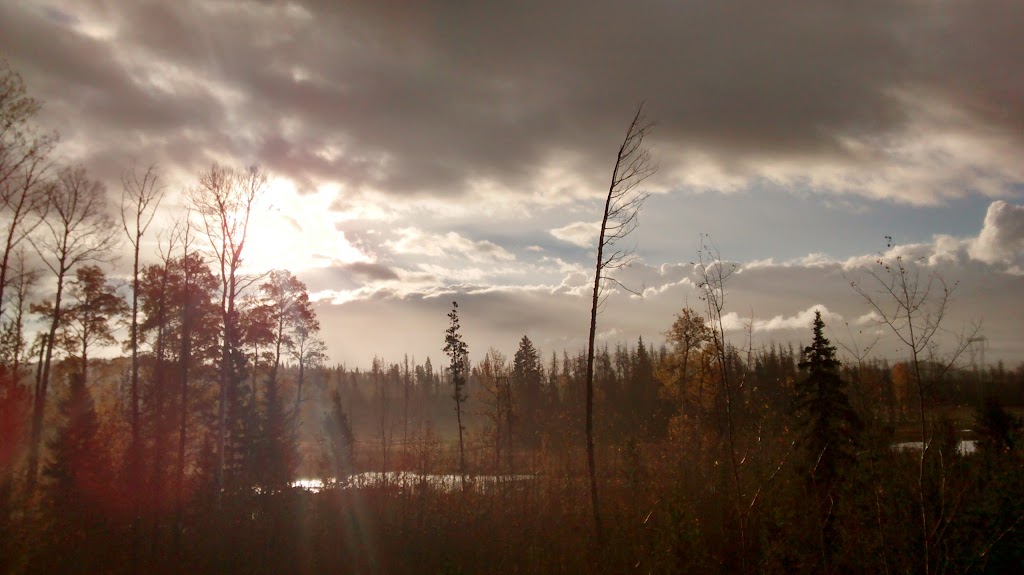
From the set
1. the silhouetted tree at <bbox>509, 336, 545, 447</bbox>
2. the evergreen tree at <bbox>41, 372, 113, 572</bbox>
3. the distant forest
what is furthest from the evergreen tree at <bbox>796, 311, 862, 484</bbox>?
the silhouetted tree at <bbox>509, 336, 545, 447</bbox>

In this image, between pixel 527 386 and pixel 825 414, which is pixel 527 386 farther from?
pixel 825 414

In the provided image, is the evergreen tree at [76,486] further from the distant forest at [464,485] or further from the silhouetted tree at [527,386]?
the silhouetted tree at [527,386]

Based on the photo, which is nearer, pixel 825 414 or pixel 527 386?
pixel 825 414

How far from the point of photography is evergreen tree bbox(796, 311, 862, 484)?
63.0ft

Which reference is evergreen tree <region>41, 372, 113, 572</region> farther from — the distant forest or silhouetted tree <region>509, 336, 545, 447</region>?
silhouetted tree <region>509, 336, 545, 447</region>

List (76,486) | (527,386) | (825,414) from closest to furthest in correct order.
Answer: (825,414) → (76,486) → (527,386)

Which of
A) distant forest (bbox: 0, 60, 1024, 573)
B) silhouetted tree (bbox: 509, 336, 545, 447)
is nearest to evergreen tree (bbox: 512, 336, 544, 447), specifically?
silhouetted tree (bbox: 509, 336, 545, 447)

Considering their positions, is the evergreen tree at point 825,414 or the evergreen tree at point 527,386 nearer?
the evergreen tree at point 825,414

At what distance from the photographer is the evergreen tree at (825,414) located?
19.2m

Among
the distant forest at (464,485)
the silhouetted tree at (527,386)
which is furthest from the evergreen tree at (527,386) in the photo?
the distant forest at (464,485)

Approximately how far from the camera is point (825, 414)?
64.6 feet

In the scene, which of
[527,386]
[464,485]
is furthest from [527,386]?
[464,485]

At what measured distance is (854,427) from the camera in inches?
786

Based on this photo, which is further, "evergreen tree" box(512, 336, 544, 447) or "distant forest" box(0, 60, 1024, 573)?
"evergreen tree" box(512, 336, 544, 447)
